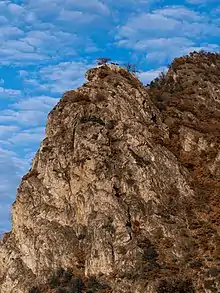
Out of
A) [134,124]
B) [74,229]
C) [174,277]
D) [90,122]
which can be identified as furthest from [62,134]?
[174,277]

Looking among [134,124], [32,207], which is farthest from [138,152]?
[32,207]

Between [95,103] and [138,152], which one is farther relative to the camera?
[95,103]

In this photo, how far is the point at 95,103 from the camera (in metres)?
66.1

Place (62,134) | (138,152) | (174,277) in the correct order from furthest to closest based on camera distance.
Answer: (62,134) → (138,152) → (174,277)

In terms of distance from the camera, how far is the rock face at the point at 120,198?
163 feet

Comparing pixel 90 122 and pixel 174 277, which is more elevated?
pixel 90 122

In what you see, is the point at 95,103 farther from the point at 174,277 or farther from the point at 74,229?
the point at 174,277

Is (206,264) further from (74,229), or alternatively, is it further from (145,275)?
(74,229)

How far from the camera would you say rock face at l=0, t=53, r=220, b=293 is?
49.8m

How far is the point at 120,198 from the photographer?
183 feet

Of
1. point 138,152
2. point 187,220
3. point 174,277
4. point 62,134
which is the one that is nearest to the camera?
point 174,277

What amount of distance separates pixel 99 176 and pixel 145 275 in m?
14.0


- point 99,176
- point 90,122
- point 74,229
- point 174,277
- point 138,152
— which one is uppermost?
point 90,122

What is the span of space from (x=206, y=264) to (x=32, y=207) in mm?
23048
